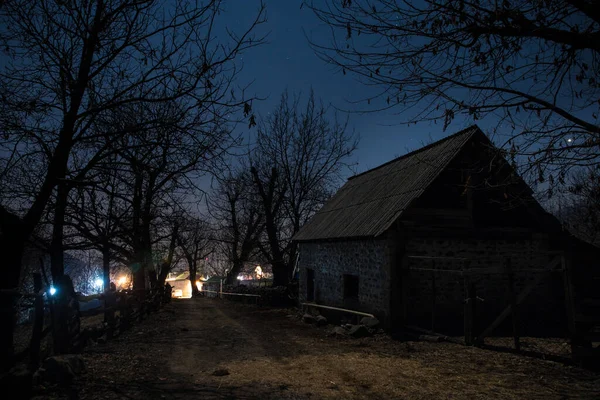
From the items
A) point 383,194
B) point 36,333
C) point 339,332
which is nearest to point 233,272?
point 383,194

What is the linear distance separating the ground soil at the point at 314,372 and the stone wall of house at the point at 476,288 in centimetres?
226

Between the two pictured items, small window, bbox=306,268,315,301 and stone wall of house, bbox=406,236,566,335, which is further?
small window, bbox=306,268,315,301

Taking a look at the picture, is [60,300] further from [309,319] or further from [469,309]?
[309,319]

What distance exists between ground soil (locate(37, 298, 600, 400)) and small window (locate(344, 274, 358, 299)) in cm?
446

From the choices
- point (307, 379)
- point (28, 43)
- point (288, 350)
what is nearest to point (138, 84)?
point (28, 43)

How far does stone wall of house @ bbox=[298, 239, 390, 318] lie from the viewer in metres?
12.9

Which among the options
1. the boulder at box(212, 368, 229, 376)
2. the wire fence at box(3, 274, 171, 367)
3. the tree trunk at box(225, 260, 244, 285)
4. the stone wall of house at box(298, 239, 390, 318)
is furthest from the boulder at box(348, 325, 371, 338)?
the tree trunk at box(225, 260, 244, 285)

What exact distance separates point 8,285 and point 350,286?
11489mm

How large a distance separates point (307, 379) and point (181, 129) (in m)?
4.39

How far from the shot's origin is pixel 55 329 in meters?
7.89

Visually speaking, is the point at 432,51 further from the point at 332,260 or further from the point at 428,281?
the point at 332,260

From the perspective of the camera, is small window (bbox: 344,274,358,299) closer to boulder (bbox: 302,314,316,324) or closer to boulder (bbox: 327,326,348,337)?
boulder (bbox: 302,314,316,324)

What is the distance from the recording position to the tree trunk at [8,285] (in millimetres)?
6105

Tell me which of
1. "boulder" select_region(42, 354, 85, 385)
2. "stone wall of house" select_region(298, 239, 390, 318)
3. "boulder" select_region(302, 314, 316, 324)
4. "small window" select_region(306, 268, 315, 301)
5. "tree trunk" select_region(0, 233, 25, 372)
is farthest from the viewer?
"small window" select_region(306, 268, 315, 301)
